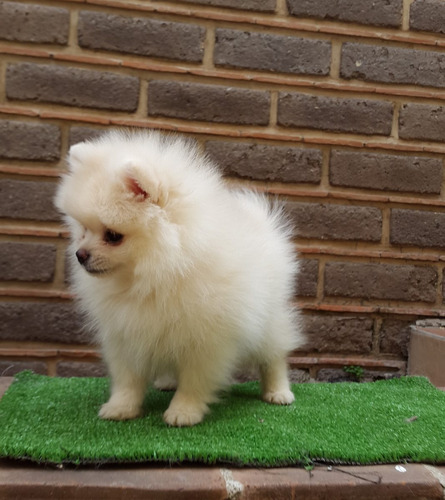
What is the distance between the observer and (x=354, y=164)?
8.76ft

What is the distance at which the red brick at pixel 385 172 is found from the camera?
2660 millimetres

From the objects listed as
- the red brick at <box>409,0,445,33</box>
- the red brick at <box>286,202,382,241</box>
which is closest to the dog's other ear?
the red brick at <box>286,202,382,241</box>

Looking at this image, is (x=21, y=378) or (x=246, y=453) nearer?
(x=246, y=453)

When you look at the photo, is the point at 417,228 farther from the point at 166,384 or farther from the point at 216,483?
the point at 216,483

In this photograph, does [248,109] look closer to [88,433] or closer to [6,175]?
[6,175]

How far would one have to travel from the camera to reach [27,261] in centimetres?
247

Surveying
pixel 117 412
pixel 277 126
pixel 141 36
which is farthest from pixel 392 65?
pixel 117 412

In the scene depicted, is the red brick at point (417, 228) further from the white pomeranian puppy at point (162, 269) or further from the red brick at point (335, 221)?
the white pomeranian puppy at point (162, 269)

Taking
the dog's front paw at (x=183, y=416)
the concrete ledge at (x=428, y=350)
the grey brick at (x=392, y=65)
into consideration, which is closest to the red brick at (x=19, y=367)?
the dog's front paw at (x=183, y=416)

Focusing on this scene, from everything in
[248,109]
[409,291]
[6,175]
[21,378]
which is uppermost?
[248,109]

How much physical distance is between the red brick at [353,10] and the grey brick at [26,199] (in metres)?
1.46

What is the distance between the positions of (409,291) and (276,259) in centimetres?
112

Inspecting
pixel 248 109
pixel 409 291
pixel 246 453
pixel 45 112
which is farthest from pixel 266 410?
A: pixel 45 112

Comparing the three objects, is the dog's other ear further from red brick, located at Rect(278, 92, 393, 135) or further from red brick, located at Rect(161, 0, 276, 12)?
red brick, located at Rect(161, 0, 276, 12)
